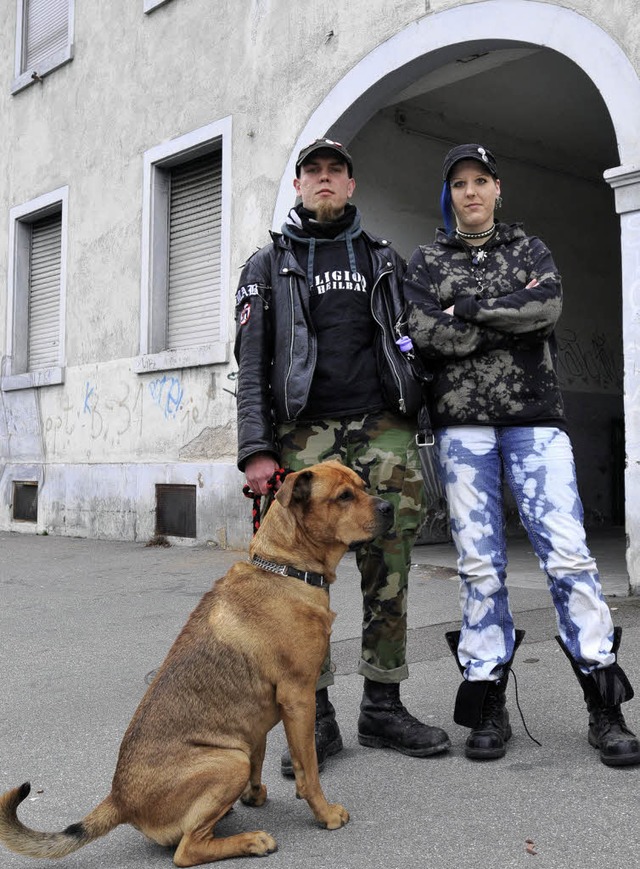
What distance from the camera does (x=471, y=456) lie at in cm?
320

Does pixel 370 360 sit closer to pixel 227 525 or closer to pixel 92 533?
pixel 227 525

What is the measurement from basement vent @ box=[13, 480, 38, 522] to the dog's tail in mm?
9692

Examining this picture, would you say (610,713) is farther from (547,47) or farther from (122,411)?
(122,411)

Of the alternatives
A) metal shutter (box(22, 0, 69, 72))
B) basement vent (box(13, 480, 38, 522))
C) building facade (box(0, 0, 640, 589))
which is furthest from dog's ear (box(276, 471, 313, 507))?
metal shutter (box(22, 0, 69, 72))

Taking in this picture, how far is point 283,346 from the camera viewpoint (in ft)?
11.0

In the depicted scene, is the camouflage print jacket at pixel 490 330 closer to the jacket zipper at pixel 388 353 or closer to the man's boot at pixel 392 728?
the jacket zipper at pixel 388 353

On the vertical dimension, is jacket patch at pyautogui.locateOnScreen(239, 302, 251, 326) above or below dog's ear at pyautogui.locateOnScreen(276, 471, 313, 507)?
above

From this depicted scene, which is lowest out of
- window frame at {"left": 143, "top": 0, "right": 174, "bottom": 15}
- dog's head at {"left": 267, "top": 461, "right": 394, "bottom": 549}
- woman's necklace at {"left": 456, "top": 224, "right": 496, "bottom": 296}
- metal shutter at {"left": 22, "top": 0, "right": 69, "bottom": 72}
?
dog's head at {"left": 267, "top": 461, "right": 394, "bottom": 549}

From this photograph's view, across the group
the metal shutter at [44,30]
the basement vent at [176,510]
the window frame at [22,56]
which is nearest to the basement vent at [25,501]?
the basement vent at [176,510]

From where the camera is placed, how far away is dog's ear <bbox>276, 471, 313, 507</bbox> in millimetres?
2744

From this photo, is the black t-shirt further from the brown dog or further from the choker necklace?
the brown dog

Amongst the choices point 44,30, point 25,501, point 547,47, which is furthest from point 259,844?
point 44,30

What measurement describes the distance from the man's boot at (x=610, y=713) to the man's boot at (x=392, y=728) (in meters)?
0.53

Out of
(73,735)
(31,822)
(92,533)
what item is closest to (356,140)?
(92,533)
